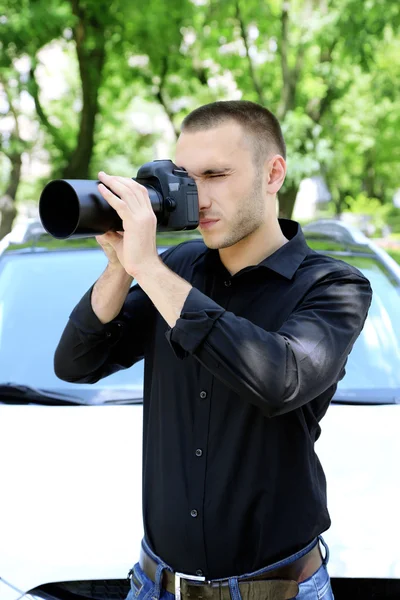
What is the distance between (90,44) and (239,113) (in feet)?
29.9

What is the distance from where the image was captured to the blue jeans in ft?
4.96

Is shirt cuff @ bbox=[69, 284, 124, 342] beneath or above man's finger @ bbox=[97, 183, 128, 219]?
beneath

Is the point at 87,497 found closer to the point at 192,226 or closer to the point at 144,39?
the point at 192,226

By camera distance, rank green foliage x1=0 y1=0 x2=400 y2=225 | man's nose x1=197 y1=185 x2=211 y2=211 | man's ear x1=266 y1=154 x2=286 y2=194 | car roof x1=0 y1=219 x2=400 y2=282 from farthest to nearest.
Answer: green foliage x1=0 y1=0 x2=400 y2=225 → car roof x1=0 y1=219 x2=400 y2=282 → man's ear x1=266 y1=154 x2=286 y2=194 → man's nose x1=197 y1=185 x2=211 y2=211

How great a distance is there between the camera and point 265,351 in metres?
1.40

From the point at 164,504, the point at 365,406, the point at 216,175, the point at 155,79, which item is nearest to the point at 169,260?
the point at 216,175

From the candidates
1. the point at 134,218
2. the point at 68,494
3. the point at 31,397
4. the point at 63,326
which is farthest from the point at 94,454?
the point at 134,218

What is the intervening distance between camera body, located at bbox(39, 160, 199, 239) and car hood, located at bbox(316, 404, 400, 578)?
997mm

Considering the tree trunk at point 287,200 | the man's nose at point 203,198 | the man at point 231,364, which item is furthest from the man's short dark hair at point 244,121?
the tree trunk at point 287,200

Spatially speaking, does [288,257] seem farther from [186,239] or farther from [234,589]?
[186,239]

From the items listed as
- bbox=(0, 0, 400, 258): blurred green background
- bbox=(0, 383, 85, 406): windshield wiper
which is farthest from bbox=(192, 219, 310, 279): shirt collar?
bbox=(0, 0, 400, 258): blurred green background

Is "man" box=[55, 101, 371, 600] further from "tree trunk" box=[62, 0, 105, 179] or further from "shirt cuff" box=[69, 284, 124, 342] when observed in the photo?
"tree trunk" box=[62, 0, 105, 179]

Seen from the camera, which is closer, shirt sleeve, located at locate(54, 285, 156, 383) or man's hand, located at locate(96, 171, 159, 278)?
man's hand, located at locate(96, 171, 159, 278)

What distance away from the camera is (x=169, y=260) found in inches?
74.2
